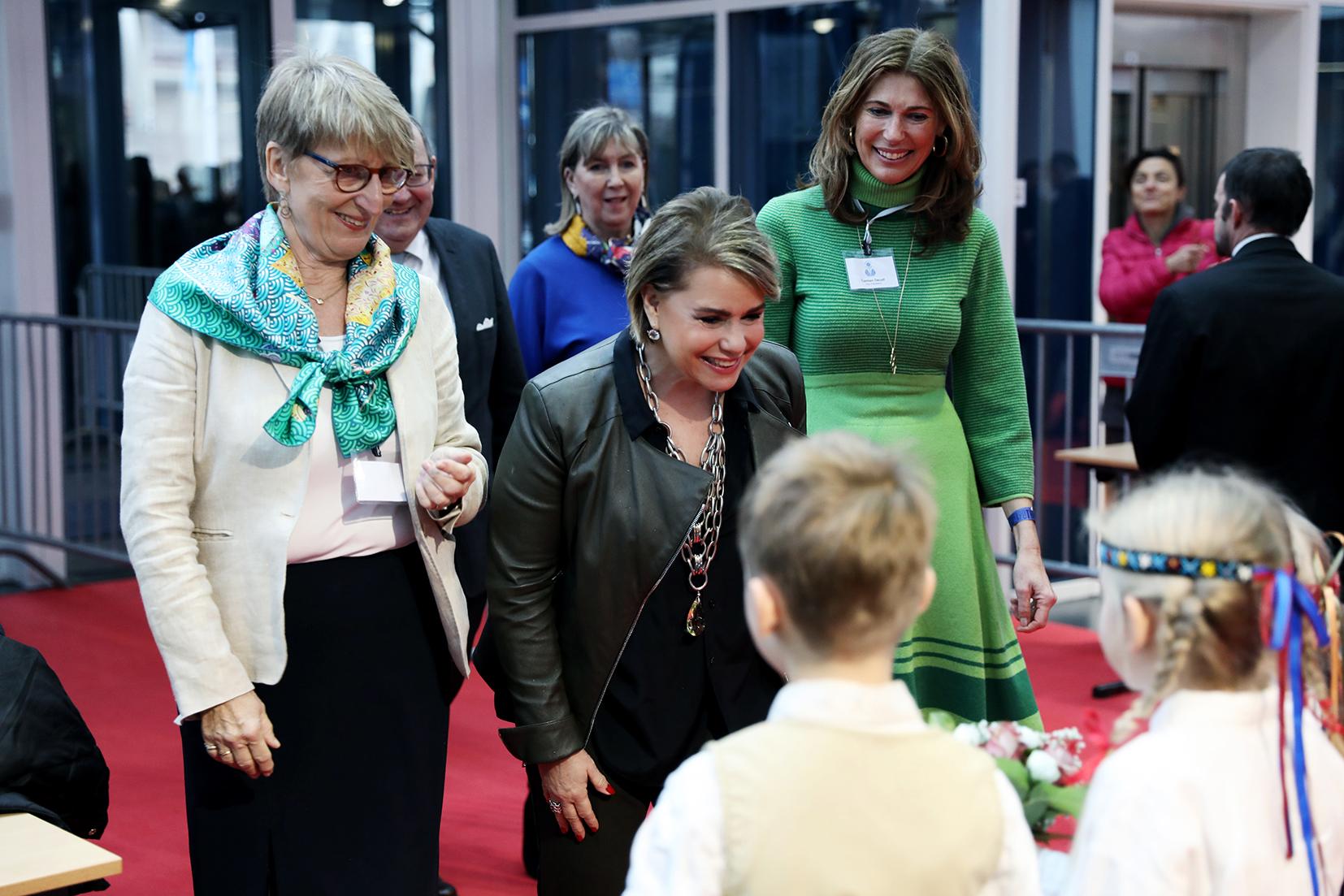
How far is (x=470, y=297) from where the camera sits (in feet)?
Result: 10.8

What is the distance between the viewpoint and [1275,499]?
1.63 meters

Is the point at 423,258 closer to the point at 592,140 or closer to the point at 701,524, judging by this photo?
the point at 592,140

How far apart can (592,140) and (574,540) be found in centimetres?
192

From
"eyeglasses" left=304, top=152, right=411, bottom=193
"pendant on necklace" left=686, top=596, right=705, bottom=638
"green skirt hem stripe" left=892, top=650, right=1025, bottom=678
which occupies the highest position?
"eyeglasses" left=304, top=152, right=411, bottom=193

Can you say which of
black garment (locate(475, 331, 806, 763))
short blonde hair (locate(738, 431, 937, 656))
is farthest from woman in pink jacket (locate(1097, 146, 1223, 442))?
short blonde hair (locate(738, 431, 937, 656))

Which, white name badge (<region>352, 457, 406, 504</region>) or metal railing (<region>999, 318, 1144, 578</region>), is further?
metal railing (<region>999, 318, 1144, 578</region>)

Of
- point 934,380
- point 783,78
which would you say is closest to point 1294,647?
point 934,380

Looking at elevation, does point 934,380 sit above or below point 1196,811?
above

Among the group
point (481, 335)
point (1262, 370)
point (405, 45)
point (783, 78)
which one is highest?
point (405, 45)

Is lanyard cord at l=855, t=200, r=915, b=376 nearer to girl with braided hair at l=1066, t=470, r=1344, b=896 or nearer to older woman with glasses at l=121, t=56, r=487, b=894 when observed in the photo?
older woman with glasses at l=121, t=56, r=487, b=894

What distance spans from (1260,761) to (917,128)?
150 centimetres

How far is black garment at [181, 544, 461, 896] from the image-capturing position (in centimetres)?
223

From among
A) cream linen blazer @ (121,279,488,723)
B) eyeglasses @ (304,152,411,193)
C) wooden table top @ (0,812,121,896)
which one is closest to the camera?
wooden table top @ (0,812,121,896)

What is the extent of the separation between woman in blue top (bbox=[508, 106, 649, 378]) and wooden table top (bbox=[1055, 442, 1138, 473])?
2.06 meters
